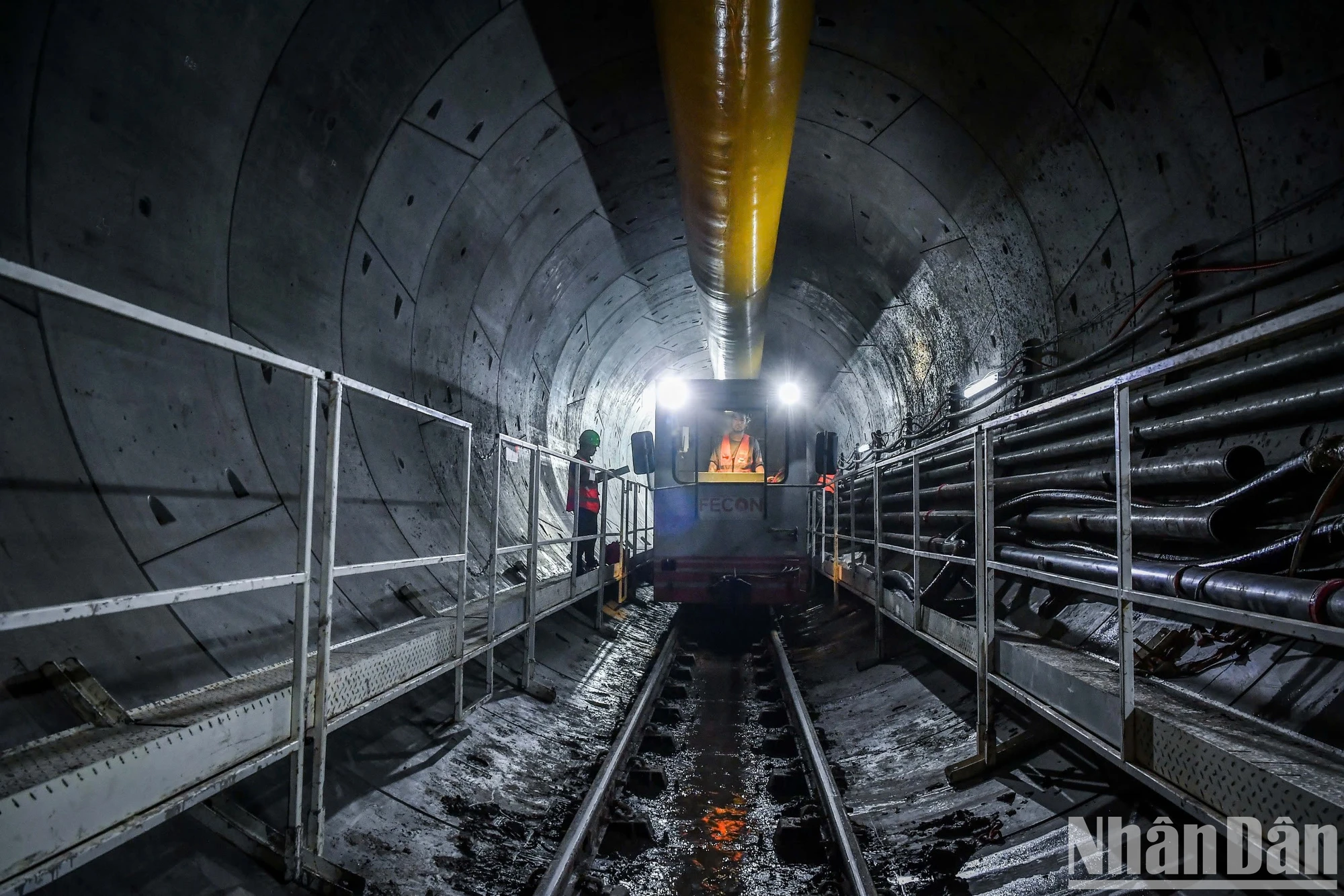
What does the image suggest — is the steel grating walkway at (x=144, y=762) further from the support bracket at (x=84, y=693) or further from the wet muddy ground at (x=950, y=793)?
the wet muddy ground at (x=950, y=793)

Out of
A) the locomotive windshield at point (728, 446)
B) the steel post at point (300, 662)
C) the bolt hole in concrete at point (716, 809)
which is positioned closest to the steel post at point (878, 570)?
the bolt hole in concrete at point (716, 809)

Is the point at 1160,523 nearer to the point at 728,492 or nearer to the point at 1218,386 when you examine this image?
the point at 1218,386

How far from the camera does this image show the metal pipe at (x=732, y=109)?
13.6ft

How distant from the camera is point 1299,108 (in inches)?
142

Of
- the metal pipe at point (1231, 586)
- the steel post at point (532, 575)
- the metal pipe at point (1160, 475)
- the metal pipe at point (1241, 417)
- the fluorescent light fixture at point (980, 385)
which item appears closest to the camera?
the metal pipe at point (1231, 586)

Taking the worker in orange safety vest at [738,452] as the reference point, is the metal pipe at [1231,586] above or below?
below

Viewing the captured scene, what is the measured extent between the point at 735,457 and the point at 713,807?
681cm

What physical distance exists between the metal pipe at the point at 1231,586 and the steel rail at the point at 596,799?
2797mm

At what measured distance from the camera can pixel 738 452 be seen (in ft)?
36.2

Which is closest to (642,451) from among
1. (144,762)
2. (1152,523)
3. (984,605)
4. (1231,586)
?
(984,605)

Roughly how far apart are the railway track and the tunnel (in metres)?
0.07

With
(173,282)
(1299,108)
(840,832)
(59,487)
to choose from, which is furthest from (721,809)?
(1299,108)

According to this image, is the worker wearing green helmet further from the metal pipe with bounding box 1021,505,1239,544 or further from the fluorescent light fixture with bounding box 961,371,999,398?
the metal pipe with bounding box 1021,505,1239,544

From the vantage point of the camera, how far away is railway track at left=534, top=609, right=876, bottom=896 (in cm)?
355
